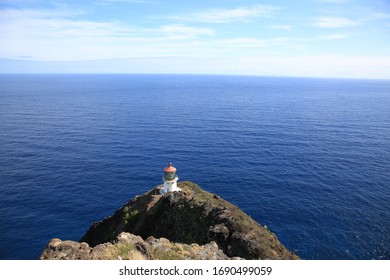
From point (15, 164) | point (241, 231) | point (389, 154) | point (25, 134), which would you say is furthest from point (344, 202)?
point (25, 134)

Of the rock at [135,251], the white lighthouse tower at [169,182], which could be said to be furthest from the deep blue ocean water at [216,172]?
the rock at [135,251]

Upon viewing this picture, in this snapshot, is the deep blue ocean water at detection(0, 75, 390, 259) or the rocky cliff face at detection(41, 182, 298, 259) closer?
the rocky cliff face at detection(41, 182, 298, 259)

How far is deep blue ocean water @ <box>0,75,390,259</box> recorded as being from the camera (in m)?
53.7

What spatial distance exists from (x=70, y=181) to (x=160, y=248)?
5468 cm

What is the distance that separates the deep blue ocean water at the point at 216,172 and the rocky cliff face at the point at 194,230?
63.8 ft

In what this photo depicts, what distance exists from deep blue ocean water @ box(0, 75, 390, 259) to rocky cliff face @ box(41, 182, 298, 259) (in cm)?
1946

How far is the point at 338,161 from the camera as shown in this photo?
83.9m

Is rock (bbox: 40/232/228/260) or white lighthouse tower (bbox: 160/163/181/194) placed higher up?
rock (bbox: 40/232/228/260)

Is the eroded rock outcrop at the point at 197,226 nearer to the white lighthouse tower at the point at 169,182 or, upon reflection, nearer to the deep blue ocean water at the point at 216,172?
the white lighthouse tower at the point at 169,182

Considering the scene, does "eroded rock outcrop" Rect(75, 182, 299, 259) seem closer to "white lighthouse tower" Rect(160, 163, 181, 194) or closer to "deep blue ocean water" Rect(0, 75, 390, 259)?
"white lighthouse tower" Rect(160, 163, 181, 194)

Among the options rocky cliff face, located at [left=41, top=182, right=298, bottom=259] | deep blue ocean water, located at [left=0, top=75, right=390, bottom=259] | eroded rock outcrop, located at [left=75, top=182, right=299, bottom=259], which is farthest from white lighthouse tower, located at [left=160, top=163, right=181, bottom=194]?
deep blue ocean water, located at [left=0, top=75, right=390, bottom=259]

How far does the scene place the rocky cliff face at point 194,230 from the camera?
25.0 metres

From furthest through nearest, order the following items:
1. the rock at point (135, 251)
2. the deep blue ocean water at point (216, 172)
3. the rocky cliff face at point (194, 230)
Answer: the deep blue ocean water at point (216, 172)
the rocky cliff face at point (194, 230)
the rock at point (135, 251)

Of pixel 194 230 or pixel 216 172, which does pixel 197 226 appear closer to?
pixel 194 230
